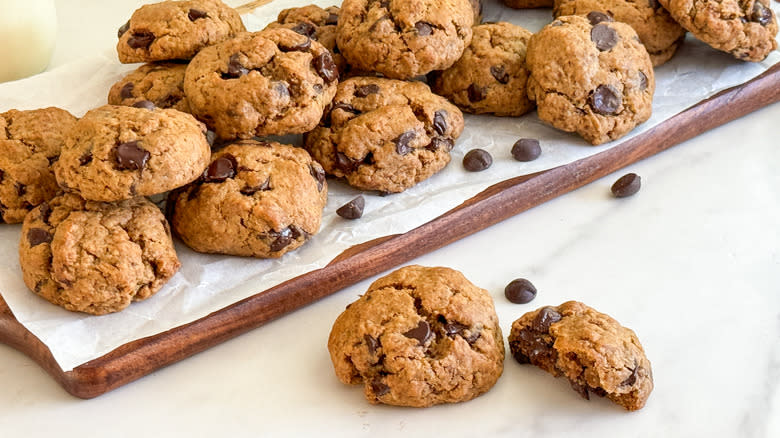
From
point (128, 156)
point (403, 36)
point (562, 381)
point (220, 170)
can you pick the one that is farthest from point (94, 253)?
point (562, 381)

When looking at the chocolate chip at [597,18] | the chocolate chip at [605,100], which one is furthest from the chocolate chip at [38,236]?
the chocolate chip at [597,18]

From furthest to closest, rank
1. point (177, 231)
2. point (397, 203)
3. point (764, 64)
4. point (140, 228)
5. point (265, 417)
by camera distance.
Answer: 1. point (764, 64)
2. point (397, 203)
3. point (177, 231)
4. point (140, 228)
5. point (265, 417)

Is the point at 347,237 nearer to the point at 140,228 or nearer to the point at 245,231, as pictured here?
the point at 245,231

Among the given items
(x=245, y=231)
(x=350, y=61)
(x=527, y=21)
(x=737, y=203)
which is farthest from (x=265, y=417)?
(x=527, y=21)

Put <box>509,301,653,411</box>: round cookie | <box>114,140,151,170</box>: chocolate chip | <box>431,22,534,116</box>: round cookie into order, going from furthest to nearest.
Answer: <box>431,22,534,116</box>: round cookie, <box>114,140,151,170</box>: chocolate chip, <box>509,301,653,411</box>: round cookie

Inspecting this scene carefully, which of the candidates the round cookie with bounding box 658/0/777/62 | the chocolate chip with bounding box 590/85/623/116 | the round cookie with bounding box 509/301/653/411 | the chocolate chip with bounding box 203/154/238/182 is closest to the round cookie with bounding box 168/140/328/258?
the chocolate chip with bounding box 203/154/238/182

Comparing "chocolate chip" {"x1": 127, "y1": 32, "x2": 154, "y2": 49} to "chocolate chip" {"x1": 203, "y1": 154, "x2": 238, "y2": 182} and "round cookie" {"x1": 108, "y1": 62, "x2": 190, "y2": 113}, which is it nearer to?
"round cookie" {"x1": 108, "y1": 62, "x2": 190, "y2": 113}

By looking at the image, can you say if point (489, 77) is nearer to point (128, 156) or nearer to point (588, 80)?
point (588, 80)
